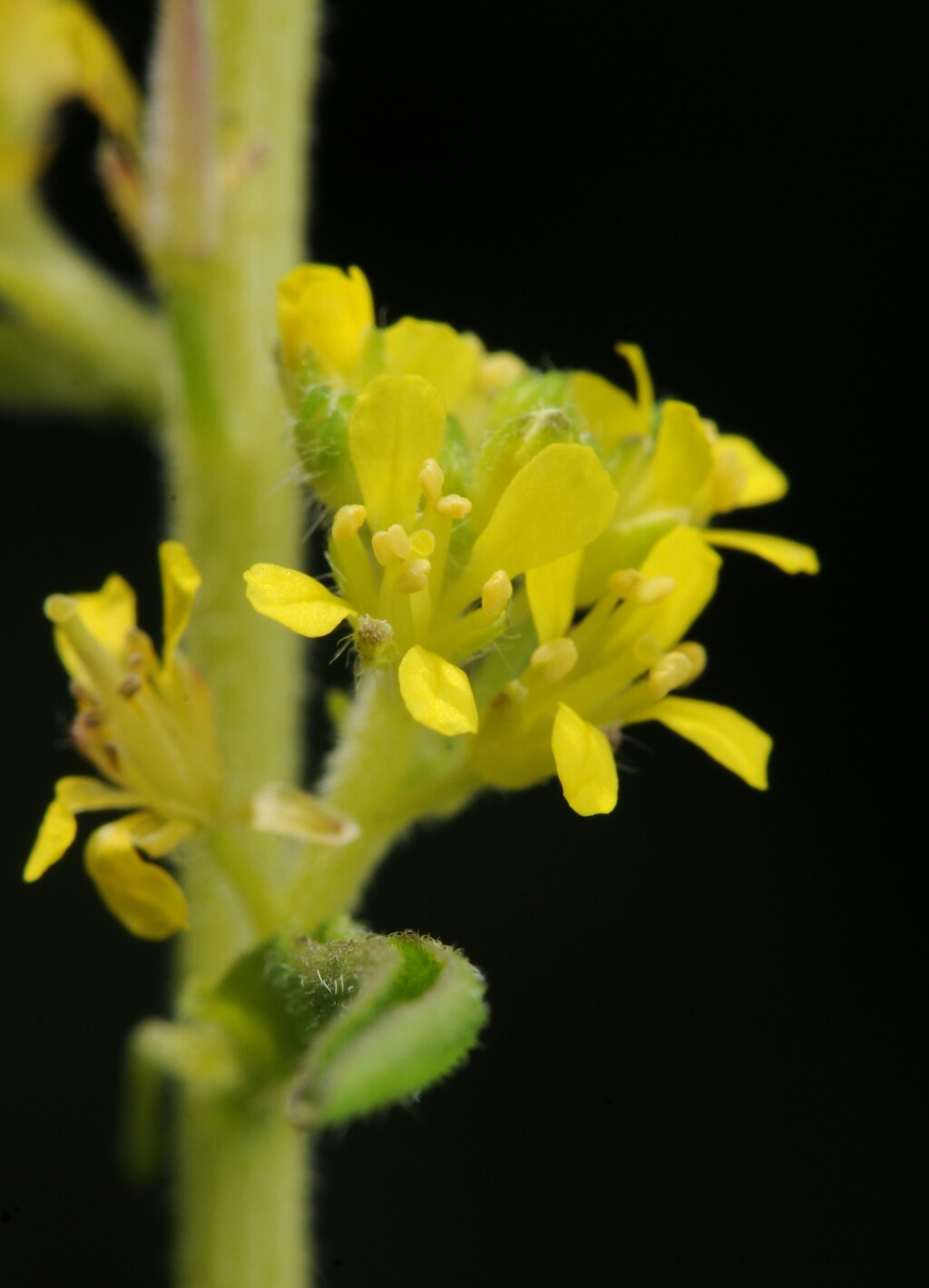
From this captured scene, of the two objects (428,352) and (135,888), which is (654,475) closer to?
(428,352)

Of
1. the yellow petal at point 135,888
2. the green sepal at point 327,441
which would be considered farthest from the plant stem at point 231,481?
the green sepal at point 327,441

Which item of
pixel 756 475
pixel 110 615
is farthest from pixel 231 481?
pixel 756 475

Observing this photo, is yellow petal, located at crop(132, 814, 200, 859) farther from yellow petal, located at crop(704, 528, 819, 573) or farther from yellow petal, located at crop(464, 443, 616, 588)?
yellow petal, located at crop(704, 528, 819, 573)

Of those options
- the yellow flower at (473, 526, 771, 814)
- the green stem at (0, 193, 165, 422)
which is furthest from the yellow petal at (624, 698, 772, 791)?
the green stem at (0, 193, 165, 422)

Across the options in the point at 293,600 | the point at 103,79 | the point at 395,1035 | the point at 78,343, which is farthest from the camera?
the point at 78,343

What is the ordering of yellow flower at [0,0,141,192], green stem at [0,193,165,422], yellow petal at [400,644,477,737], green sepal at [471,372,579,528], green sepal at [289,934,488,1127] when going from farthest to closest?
yellow flower at [0,0,141,192]
green stem at [0,193,165,422]
green sepal at [471,372,579,528]
yellow petal at [400,644,477,737]
green sepal at [289,934,488,1127]

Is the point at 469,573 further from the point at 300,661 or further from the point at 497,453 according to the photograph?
the point at 300,661

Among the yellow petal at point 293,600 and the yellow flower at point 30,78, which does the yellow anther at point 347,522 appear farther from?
the yellow flower at point 30,78
